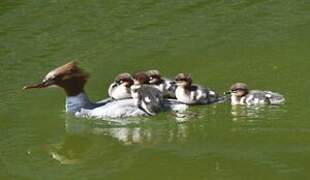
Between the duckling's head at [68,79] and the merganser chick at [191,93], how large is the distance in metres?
0.98

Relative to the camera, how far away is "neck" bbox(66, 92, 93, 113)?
862 centimetres

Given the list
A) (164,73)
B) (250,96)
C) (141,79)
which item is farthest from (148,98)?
(164,73)

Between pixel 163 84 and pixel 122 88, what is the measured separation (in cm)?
47

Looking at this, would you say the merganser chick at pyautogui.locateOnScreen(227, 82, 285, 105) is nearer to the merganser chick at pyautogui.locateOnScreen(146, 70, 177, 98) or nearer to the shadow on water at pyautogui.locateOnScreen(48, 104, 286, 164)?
the shadow on water at pyautogui.locateOnScreen(48, 104, 286, 164)

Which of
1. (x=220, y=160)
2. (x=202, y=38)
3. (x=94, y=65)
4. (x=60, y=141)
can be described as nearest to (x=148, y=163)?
(x=220, y=160)

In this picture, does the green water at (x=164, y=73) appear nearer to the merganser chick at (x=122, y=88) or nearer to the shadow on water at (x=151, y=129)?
the shadow on water at (x=151, y=129)

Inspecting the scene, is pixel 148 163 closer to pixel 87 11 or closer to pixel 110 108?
pixel 110 108

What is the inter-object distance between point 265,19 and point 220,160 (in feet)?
16.2

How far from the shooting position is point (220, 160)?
23.5ft

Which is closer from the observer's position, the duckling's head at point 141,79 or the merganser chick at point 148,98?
the merganser chick at point 148,98

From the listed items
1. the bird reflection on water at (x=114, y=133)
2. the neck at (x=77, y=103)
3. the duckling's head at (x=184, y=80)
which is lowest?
the bird reflection on water at (x=114, y=133)

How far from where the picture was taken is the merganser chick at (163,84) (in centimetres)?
888

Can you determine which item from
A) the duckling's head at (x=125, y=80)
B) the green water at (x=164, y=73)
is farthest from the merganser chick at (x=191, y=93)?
the duckling's head at (x=125, y=80)

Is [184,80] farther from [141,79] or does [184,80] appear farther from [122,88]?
[122,88]
